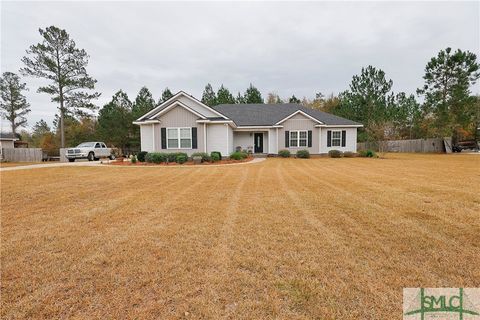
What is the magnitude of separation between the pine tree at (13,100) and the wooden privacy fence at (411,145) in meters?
48.7

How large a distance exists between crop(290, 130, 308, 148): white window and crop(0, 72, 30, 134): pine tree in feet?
126

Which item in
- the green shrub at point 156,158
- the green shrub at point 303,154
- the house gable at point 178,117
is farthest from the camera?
the green shrub at point 303,154

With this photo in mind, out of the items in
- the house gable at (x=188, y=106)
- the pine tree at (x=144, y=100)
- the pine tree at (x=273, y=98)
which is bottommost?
the house gable at (x=188, y=106)

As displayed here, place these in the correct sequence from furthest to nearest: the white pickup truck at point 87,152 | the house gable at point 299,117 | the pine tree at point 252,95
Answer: the pine tree at point 252,95 → the house gable at point 299,117 → the white pickup truck at point 87,152

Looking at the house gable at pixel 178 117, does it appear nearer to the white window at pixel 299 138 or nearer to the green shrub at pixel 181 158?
the green shrub at pixel 181 158

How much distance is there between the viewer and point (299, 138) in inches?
906

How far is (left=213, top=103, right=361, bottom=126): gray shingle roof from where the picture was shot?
2381 cm

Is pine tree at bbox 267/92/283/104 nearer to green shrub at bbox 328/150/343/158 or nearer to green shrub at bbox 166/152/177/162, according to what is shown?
green shrub at bbox 328/150/343/158

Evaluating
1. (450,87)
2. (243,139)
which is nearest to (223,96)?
(243,139)

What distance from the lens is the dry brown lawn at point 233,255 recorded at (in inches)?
89.9

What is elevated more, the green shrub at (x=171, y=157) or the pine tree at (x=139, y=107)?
the pine tree at (x=139, y=107)

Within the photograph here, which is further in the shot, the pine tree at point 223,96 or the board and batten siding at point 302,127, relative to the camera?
the pine tree at point 223,96

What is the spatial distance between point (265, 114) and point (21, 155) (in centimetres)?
2524

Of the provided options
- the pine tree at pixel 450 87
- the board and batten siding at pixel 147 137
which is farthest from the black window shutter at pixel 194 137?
the pine tree at pixel 450 87
